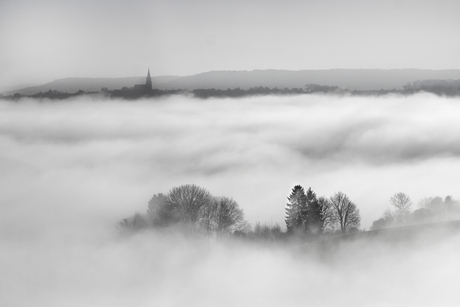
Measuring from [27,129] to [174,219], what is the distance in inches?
2051

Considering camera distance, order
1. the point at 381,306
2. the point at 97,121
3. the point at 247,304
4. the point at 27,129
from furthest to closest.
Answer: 1. the point at 97,121
2. the point at 27,129
3. the point at 247,304
4. the point at 381,306

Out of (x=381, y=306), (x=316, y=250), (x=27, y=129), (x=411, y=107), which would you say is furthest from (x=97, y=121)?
(x=381, y=306)

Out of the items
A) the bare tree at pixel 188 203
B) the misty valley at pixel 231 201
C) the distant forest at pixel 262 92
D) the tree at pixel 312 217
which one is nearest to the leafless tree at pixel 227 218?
the misty valley at pixel 231 201

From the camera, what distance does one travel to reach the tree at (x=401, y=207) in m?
42.7

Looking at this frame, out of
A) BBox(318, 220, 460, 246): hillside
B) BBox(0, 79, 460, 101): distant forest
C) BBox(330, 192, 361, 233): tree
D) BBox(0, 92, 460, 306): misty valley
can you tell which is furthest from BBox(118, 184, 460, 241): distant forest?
BBox(0, 79, 460, 101): distant forest

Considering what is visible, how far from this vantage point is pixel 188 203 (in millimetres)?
40375

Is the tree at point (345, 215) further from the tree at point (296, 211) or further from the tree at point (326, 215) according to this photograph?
the tree at point (296, 211)

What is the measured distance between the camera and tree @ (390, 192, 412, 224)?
4272 centimetres

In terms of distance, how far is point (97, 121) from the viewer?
105m

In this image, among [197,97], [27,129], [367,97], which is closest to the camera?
[27,129]

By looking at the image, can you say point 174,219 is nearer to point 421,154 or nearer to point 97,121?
point 421,154

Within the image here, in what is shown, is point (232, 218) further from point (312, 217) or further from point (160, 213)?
point (312, 217)

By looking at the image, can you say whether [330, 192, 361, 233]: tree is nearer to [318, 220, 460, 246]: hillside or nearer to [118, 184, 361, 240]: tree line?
[118, 184, 361, 240]: tree line

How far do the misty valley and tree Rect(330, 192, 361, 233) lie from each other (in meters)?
0.14
